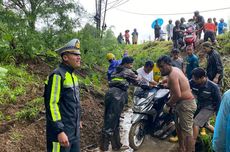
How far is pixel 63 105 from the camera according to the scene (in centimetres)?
365

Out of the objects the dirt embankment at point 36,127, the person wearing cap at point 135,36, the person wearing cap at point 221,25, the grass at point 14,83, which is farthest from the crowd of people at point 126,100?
the person wearing cap at point 135,36

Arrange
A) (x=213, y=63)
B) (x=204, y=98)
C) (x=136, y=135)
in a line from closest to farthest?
(x=204, y=98), (x=136, y=135), (x=213, y=63)

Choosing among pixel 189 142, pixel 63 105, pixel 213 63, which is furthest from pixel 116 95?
pixel 213 63

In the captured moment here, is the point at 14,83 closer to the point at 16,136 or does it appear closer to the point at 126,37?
the point at 16,136

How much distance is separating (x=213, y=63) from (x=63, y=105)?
4.49 m

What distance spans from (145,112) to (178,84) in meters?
1.03

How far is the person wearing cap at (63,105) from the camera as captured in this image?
3.48m

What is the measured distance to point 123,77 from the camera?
18.6 feet

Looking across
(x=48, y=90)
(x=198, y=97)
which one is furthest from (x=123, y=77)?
(x=48, y=90)

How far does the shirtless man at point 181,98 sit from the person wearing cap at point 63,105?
6.32 ft

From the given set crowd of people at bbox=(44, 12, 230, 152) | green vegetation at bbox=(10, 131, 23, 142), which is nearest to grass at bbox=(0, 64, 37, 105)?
green vegetation at bbox=(10, 131, 23, 142)

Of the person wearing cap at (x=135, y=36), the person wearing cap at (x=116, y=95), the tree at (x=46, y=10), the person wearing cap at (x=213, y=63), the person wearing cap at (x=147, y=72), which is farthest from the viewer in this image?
the person wearing cap at (x=135, y=36)

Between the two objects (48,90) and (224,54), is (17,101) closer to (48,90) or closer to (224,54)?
(48,90)

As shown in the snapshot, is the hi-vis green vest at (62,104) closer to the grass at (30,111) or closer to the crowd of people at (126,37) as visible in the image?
the grass at (30,111)
